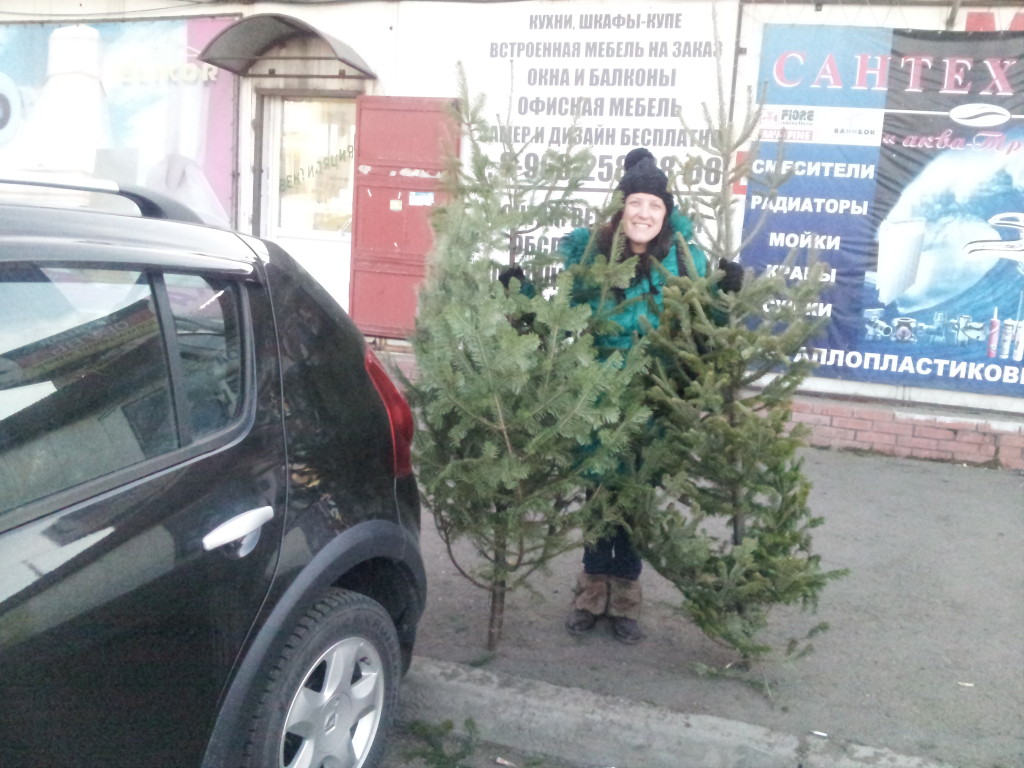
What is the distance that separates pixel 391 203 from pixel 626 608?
4.73 meters

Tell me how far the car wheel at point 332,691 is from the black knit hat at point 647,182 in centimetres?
168

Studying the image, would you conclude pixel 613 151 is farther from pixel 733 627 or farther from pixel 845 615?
pixel 733 627

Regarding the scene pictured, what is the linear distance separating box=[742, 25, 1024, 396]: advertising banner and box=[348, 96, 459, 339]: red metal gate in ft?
7.91

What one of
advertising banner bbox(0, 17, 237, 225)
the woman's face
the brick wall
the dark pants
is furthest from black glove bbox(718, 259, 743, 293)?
advertising banner bbox(0, 17, 237, 225)

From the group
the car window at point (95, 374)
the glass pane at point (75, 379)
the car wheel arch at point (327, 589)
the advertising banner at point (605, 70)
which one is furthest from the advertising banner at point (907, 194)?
the glass pane at point (75, 379)

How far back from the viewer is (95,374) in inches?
92.3

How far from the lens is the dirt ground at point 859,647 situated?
3.62 m

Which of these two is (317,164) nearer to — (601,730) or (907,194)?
(907,194)

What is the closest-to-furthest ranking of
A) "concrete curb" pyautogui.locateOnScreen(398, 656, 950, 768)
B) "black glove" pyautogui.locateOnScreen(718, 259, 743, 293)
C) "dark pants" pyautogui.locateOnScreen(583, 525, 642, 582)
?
"concrete curb" pyautogui.locateOnScreen(398, 656, 950, 768), "black glove" pyautogui.locateOnScreen(718, 259, 743, 293), "dark pants" pyautogui.locateOnScreen(583, 525, 642, 582)

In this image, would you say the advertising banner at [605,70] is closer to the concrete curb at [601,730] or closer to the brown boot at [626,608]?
the brown boot at [626,608]

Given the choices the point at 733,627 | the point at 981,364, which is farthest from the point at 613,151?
the point at 733,627

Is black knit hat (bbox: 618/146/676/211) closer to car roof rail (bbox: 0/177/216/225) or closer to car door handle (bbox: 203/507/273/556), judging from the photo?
car roof rail (bbox: 0/177/216/225)

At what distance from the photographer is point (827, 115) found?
691 cm

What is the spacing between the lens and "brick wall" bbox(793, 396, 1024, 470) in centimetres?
661
